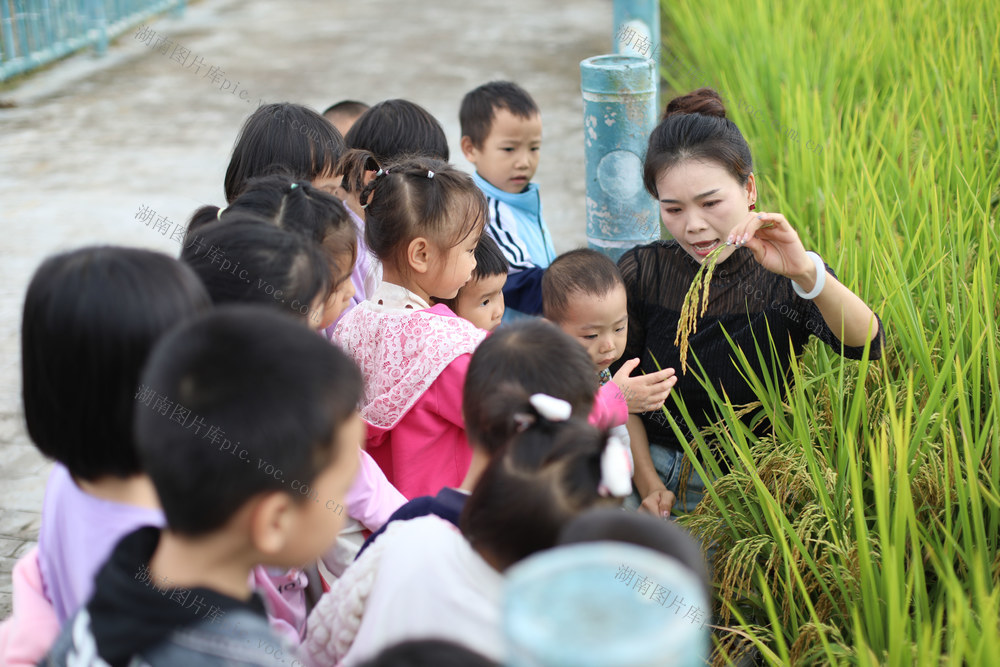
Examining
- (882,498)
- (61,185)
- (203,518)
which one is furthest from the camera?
(61,185)

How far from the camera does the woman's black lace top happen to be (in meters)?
2.13

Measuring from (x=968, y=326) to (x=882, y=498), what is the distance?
803 millimetres

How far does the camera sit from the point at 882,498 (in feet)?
4.63

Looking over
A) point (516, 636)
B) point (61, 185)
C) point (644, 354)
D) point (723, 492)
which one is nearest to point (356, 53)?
point (61, 185)

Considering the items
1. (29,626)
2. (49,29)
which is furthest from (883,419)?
(49,29)

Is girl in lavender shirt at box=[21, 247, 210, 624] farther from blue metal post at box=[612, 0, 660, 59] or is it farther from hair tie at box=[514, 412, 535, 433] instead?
blue metal post at box=[612, 0, 660, 59]

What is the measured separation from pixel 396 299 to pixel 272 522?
0.99m

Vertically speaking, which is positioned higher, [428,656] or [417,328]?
[428,656]

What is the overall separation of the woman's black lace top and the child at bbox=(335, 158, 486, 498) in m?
0.47

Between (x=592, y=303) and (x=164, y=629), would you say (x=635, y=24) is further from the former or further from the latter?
(x=164, y=629)

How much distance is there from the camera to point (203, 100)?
657 cm

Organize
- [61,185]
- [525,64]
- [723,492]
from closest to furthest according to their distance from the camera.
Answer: [723,492], [61,185], [525,64]

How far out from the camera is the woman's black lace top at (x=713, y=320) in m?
→ 2.13

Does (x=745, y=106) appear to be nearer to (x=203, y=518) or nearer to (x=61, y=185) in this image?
(x=203, y=518)
